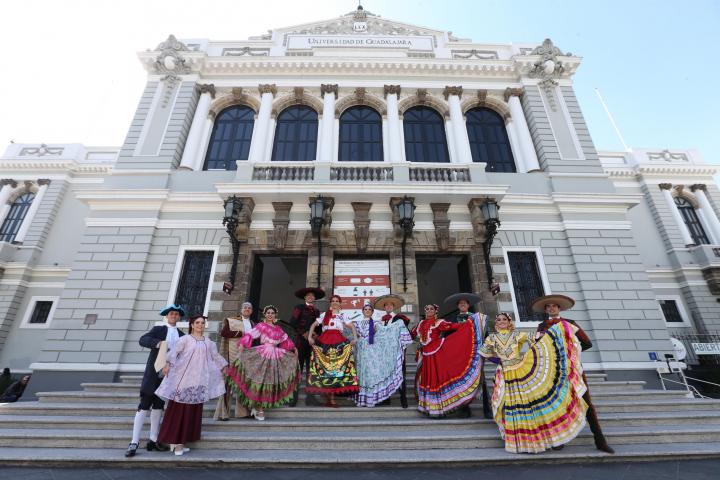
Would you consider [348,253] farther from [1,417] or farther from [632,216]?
[632,216]

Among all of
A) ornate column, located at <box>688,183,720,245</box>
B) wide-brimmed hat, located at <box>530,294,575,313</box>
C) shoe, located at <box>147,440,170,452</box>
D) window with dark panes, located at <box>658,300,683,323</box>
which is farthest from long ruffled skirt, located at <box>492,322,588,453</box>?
ornate column, located at <box>688,183,720,245</box>

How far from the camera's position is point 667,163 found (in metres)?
20.8

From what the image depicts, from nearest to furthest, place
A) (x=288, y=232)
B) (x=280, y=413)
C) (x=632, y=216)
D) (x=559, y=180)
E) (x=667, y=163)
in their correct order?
(x=280, y=413), (x=288, y=232), (x=559, y=180), (x=632, y=216), (x=667, y=163)

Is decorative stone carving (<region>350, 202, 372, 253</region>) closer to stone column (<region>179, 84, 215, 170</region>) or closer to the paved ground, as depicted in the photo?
stone column (<region>179, 84, 215, 170</region>)

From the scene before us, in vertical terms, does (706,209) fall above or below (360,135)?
above

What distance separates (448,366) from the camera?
5930 mm

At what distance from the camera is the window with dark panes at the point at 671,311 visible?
56.8 feet

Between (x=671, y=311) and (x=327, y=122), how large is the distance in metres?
19.9

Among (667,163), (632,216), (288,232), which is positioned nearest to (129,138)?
(288,232)

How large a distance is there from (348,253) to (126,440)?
6849 millimetres

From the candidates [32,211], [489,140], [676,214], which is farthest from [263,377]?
[676,214]

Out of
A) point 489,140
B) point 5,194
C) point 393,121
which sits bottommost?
point 489,140

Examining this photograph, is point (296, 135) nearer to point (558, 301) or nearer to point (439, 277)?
point (439, 277)

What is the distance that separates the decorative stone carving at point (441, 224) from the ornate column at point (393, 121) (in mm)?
2419
